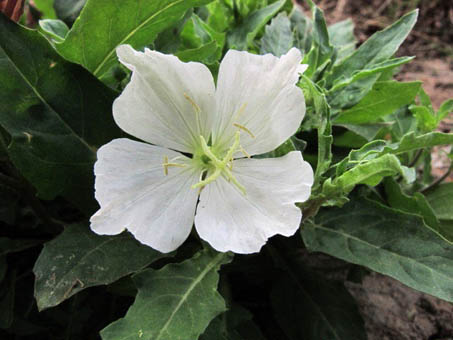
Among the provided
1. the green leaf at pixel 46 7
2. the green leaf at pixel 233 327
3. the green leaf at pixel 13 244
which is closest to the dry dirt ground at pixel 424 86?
the green leaf at pixel 233 327

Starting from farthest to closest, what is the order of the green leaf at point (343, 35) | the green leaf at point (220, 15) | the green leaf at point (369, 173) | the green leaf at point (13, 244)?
the green leaf at point (343, 35) → the green leaf at point (220, 15) → the green leaf at point (13, 244) → the green leaf at point (369, 173)

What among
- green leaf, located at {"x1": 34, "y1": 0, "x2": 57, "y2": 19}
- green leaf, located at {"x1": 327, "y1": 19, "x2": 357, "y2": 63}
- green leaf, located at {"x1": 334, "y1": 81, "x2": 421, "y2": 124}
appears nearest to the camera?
green leaf, located at {"x1": 334, "y1": 81, "x2": 421, "y2": 124}

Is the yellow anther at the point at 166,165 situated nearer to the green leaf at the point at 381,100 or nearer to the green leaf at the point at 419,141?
the green leaf at the point at 419,141

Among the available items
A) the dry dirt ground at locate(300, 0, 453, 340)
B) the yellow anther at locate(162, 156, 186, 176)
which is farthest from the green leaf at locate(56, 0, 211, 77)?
the dry dirt ground at locate(300, 0, 453, 340)

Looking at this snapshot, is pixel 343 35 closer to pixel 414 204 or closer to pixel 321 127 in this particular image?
pixel 414 204

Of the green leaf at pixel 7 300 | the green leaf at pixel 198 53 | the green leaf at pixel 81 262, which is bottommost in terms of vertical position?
the green leaf at pixel 7 300

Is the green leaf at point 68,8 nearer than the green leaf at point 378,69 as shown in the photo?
No

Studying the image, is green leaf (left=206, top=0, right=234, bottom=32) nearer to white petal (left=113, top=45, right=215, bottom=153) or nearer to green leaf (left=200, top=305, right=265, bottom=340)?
white petal (left=113, top=45, right=215, bottom=153)
